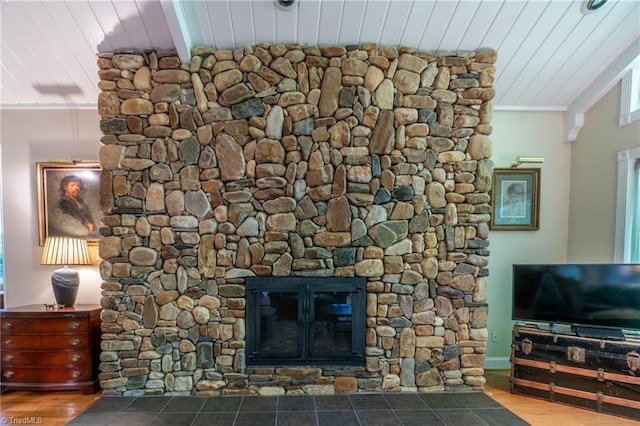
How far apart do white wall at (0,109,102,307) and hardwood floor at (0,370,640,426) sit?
0.98 m

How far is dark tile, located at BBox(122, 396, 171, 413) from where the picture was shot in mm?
2449

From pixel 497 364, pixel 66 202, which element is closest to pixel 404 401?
pixel 497 364

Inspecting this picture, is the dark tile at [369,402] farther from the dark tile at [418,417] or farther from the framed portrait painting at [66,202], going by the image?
the framed portrait painting at [66,202]

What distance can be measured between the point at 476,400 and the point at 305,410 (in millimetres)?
1428

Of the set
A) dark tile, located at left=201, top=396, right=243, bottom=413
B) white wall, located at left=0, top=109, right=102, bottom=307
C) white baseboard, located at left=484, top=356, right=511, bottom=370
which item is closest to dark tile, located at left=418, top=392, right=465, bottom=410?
white baseboard, located at left=484, top=356, right=511, bottom=370

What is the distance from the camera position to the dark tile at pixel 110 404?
2432 millimetres

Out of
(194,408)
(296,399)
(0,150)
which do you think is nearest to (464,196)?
(296,399)

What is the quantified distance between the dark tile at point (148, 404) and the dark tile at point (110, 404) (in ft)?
0.17

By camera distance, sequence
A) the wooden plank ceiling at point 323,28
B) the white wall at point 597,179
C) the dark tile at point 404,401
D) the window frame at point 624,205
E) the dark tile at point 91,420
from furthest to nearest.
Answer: the white wall at point 597,179, the window frame at point 624,205, the dark tile at point 404,401, the wooden plank ceiling at point 323,28, the dark tile at point 91,420

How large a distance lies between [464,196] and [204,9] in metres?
2.58

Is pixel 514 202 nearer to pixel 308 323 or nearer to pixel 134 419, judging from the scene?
pixel 308 323

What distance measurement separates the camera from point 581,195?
3.20 meters

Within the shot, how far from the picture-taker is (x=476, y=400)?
8.63 ft

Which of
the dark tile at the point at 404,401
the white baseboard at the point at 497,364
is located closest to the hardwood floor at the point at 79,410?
the white baseboard at the point at 497,364
